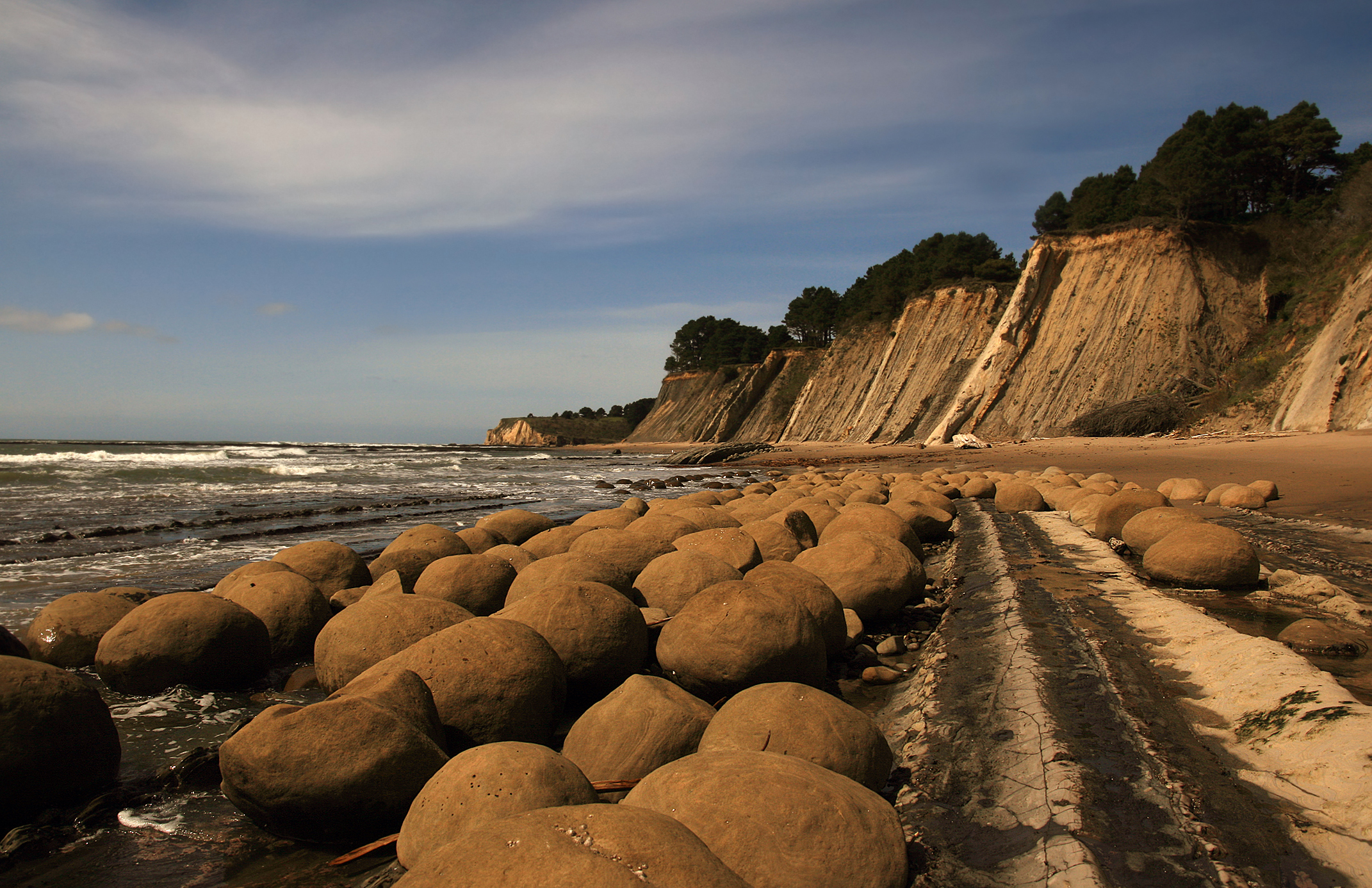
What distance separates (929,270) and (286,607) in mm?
54358

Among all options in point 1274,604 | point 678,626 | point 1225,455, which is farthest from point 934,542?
point 1225,455

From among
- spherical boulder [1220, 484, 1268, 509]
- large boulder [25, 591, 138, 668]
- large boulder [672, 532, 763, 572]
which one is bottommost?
large boulder [25, 591, 138, 668]

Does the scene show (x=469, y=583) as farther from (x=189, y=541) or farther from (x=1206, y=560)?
(x=189, y=541)

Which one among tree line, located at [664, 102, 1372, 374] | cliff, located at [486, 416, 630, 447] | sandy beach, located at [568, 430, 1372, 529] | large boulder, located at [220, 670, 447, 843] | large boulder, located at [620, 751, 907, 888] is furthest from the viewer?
cliff, located at [486, 416, 630, 447]

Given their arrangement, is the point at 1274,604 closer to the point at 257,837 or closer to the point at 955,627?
the point at 955,627

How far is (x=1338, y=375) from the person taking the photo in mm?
20016

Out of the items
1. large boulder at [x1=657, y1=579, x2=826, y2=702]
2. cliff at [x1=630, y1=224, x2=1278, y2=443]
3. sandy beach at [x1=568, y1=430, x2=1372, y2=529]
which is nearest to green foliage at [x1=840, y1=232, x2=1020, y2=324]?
cliff at [x1=630, y1=224, x2=1278, y2=443]

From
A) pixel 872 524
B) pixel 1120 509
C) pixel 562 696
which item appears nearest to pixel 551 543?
pixel 872 524

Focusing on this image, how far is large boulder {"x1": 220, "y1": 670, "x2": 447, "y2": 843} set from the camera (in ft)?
9.81

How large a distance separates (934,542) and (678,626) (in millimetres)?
6202

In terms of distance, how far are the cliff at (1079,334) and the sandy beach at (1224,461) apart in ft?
10.4

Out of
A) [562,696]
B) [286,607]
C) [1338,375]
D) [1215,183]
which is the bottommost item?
[562,696]

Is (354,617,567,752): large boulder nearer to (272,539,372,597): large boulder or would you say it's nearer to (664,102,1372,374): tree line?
(272,539,372,597): large boulder

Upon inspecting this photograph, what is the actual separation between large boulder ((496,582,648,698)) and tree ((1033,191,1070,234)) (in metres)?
59.0
